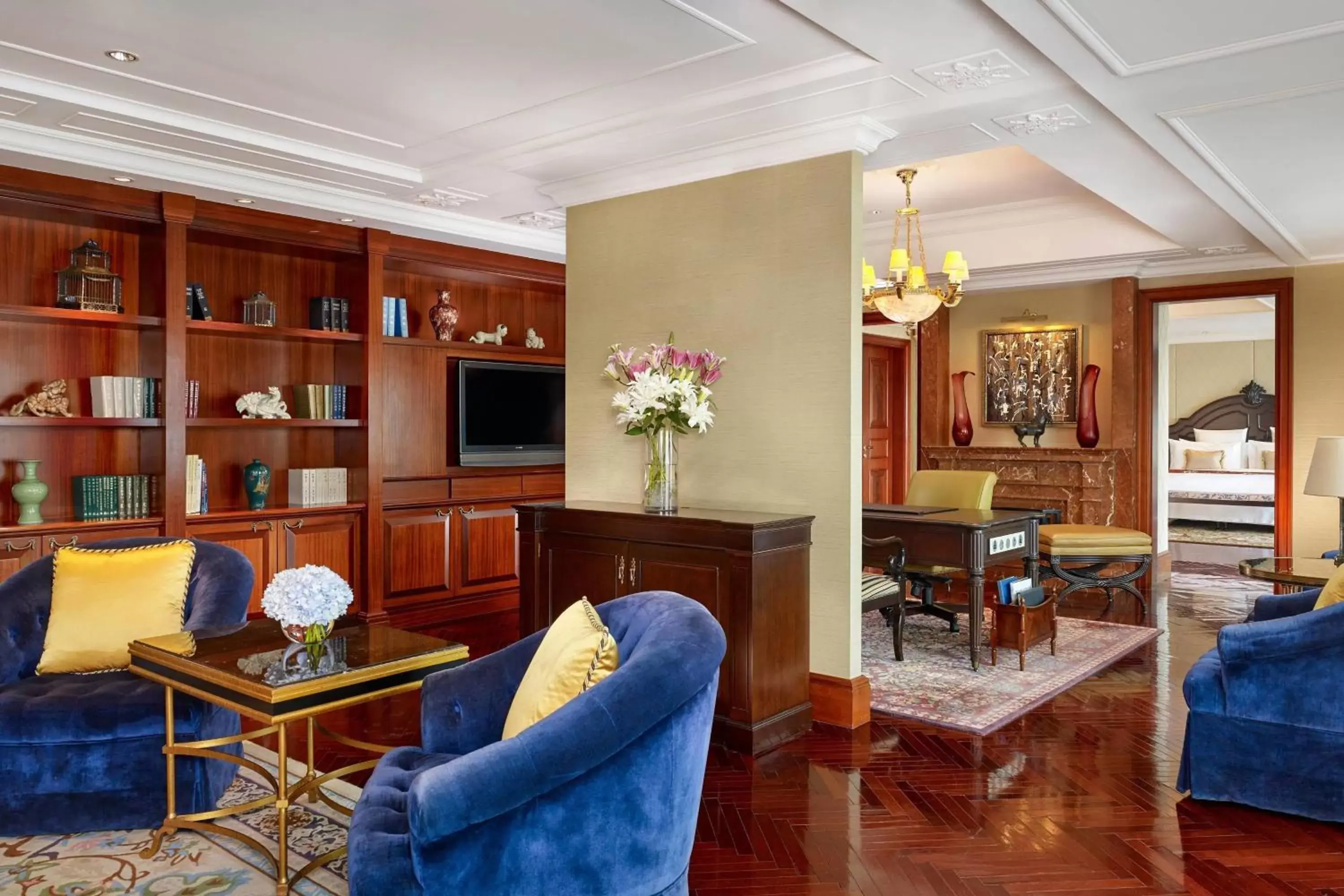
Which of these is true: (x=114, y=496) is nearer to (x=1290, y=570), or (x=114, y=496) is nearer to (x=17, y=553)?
(x=17, y=553)

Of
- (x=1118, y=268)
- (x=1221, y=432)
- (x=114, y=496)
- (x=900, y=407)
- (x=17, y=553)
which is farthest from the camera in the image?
(x=1221, y=432)

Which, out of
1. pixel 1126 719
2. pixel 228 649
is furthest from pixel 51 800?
pixel 1126 719

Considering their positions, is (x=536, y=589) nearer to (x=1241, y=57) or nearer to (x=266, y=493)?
(x=266, y=493)

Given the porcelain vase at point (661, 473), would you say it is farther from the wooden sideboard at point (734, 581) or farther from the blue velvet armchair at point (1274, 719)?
the blue velvet armchair at point (1274, 719)

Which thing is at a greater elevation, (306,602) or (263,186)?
(263,186)

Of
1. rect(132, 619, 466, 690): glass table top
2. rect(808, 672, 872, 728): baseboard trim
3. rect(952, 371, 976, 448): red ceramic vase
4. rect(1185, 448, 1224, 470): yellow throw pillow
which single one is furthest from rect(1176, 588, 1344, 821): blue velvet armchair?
rect(1185, 448, 1224, 470): yellow throw pillow

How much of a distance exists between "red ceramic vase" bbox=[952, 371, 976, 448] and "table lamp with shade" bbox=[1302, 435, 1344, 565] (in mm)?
3912

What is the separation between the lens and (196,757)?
9.76 ft

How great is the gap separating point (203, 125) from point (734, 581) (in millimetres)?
3223

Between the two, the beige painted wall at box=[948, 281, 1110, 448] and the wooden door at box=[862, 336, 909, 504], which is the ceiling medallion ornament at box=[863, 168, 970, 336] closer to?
the beige painted wall at box=[948, 281, 1110, 448]

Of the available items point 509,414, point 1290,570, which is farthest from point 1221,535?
point 509,414

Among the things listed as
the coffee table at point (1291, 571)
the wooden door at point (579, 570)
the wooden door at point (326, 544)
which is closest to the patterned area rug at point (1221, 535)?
the coffee table at point (1291, 571)

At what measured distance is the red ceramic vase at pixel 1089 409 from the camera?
8.04m

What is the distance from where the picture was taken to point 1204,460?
12.3m
